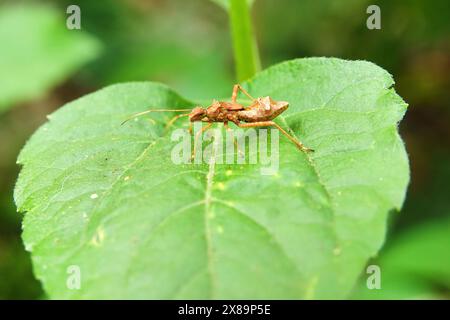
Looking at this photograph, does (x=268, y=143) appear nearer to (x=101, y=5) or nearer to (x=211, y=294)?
(x=211, y=294)

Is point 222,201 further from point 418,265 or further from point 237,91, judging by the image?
point 418,265

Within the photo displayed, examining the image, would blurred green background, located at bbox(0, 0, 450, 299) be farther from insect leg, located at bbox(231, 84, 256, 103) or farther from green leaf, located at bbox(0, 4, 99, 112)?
insect leg, located at bbox(231, 84, 256, 103)

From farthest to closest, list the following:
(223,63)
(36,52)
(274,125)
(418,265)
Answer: (223,63) < (36,52) < (418,265) < (274,125)

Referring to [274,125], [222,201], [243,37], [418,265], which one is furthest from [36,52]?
[222,201]

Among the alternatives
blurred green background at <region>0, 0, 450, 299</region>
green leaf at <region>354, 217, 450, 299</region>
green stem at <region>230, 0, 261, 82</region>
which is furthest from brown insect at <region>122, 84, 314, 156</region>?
blurred green background at <region>0, 0, 450, 299</region>

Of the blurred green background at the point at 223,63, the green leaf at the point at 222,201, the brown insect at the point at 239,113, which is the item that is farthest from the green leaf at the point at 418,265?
the green leaf at the point at 222,201

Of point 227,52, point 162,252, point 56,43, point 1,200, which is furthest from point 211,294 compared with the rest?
point 227,52
